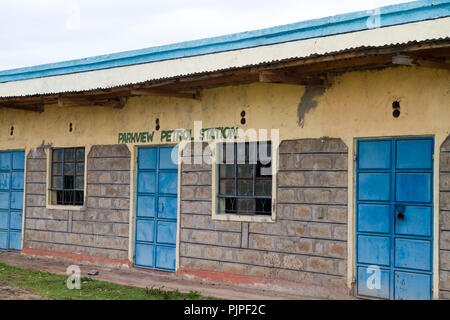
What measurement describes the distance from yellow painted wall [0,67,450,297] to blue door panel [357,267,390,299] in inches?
5.9

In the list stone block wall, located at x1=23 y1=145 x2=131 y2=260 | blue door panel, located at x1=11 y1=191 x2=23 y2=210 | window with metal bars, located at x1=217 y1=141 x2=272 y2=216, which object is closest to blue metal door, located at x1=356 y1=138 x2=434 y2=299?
window with metal bars, located at x1=217 y1=141 x2=272 y2=216

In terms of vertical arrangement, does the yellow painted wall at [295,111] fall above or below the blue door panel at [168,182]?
above

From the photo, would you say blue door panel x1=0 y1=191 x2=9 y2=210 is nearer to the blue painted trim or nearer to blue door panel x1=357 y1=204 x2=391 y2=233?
the blue painted trim

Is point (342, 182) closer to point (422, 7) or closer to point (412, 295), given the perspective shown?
point (412, 295)

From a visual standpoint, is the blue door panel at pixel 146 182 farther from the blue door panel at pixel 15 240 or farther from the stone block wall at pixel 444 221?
the stone block wall at pixel 444 221

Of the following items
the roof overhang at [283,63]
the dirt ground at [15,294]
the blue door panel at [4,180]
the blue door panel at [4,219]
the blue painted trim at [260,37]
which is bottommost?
the dirt ground at [15,294]

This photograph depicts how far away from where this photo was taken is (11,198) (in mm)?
13445

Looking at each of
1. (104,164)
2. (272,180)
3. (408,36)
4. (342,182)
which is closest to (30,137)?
(104,164)

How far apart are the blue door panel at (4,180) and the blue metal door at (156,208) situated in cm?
416

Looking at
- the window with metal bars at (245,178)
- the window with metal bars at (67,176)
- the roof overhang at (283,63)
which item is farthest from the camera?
the window with metal bars at (67,176)

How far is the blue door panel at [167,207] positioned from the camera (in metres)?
10.4

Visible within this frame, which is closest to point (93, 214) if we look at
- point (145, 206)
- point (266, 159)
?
point (145, 206)

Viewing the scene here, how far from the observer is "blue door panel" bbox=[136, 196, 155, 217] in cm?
1074

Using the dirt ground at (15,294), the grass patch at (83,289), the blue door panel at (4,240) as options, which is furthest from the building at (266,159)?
the dirt ground at (15,294)
